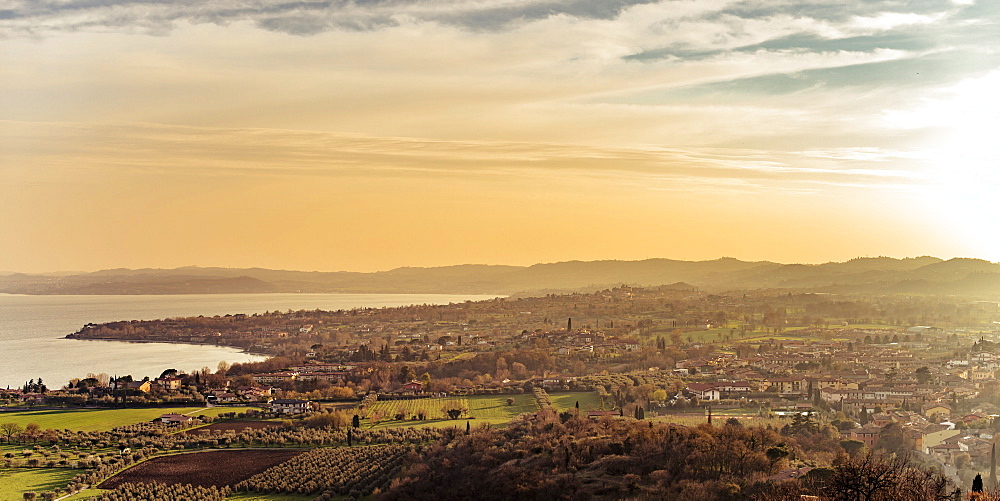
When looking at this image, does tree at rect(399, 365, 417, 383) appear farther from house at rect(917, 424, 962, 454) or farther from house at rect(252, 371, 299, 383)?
house at rect(917, 424, 962, 454)

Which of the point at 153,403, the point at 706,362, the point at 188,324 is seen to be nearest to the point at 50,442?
the point at 153,403

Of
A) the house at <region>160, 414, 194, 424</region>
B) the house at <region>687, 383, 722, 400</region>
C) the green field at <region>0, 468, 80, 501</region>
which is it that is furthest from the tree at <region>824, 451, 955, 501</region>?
the house at <region>160, 414, 194, 424</region>

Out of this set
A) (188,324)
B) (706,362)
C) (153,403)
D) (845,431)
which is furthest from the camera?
(188,324)

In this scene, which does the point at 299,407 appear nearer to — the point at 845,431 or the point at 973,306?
the point at 845,431

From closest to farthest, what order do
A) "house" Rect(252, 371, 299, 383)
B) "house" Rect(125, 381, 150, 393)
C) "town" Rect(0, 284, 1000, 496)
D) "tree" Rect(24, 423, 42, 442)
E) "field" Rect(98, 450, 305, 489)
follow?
"field" Rect(98, 450, 305, 489), "town" Rect(0, 284, 1000, 496), "tree" Rect(24, 423, 42, 442), "house" Rect(125, 381, 150, 393), "house" Rect(252, 371, 299, 383)

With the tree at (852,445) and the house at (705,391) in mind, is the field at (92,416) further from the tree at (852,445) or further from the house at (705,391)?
the tree at (852,445)

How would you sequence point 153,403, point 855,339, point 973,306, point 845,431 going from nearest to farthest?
point 845,431
point 153,403
point 855,339
point 973,306
